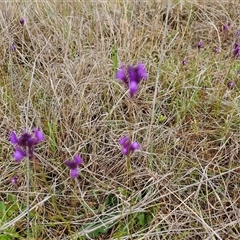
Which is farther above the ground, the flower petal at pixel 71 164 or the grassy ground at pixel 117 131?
the flower petal at pixel 71 164

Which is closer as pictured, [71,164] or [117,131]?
[71,164]

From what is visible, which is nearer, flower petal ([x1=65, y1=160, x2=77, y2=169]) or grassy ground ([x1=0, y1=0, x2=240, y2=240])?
flower petal ([x1=65, y1=160, x2=77, y2=169])

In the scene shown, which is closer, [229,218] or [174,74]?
[229,218]

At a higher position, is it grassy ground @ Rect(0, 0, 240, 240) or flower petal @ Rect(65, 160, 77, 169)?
flower petal @ Rect(65, 160, 77, 169)

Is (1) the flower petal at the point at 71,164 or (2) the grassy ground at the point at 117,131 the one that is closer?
(1) the flower petal at the point at 71,164

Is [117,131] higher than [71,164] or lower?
lower

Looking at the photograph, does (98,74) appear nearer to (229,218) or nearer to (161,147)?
(161,147)

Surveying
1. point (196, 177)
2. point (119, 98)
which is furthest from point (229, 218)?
point (119, 98)

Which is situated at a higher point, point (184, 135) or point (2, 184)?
point (184, 135)
